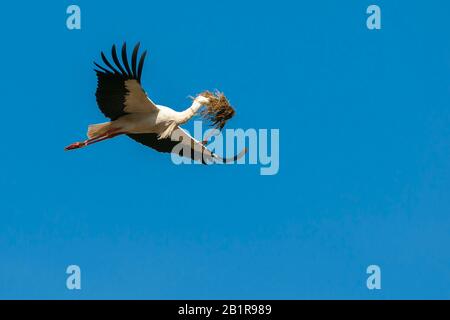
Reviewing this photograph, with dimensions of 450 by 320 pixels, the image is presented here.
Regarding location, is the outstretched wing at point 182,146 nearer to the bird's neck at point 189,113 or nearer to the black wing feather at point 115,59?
the bird's neck at point 189,113

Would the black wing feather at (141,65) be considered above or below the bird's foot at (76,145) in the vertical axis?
above

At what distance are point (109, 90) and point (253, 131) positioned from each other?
2857mm

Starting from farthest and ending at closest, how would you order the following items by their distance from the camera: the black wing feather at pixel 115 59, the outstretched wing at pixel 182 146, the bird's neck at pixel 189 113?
the outstretched wing at pixel 182 146, the bird's neck at pixel 189 113, the black wing feather at pixel 115 59

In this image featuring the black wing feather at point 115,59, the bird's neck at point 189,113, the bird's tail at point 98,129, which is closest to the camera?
the black wing feather at point 115,59

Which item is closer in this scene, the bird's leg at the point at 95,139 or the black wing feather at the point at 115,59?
the black wing feather at the point at 115,59

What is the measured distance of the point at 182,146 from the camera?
31.8 metres

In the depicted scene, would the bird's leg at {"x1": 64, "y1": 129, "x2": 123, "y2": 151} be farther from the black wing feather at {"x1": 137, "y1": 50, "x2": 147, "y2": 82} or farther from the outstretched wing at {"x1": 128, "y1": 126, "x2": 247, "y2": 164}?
the black wing feather at {"x1": 137, "y1": 50, "x2": 147, "y2": 82}

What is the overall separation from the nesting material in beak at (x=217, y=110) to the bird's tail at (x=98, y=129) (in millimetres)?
1540

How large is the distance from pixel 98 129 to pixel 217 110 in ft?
6.42

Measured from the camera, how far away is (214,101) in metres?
30.0

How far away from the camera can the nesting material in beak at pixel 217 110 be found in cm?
2998

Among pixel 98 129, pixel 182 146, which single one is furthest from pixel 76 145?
pixel 182 146
